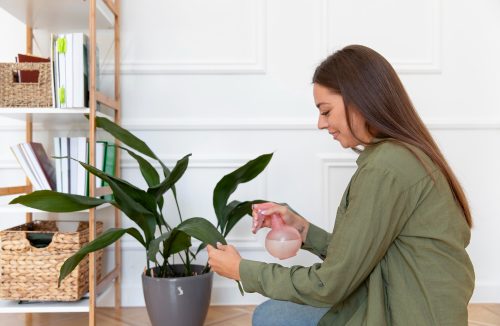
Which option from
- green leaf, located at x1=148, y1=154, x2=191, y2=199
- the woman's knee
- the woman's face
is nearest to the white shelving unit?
green leaf, located at x1=148, y1=154, x2=191, y2=199

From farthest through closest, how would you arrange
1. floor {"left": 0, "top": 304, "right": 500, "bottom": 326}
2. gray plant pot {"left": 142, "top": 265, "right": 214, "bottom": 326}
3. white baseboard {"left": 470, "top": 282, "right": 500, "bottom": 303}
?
1. white baseboard {"left": 470, "top": 282, "right": 500, "bottom": 303}
2. floor {"left": 0, "top": 304, "right": 500, "bottom": 326}
3. gray plant pot {"left": 142, "top": 265, "right": 214, "bottom": 326}

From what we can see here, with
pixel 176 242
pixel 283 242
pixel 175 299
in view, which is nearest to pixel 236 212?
pixel 176 242

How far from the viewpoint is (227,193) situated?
61.4 inches

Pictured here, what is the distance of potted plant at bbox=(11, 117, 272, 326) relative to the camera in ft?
4.37

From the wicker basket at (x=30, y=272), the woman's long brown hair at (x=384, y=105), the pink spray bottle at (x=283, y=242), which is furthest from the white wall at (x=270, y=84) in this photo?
the woman's long brown hair at (x=384, y=105)

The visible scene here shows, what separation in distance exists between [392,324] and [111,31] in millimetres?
1641

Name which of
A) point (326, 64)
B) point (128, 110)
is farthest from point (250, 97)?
point (326, 64)

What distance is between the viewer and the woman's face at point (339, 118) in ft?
3.07

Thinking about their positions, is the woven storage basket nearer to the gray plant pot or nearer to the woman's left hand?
the gray plant pot

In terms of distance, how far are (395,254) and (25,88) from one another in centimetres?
131

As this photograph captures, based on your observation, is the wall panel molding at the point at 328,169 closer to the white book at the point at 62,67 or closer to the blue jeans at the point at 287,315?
the blue jeans at the point at 287,315

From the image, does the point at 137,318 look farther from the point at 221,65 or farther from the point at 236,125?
the point at 221,65

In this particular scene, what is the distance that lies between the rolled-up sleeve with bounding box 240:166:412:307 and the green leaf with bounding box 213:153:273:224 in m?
0.65

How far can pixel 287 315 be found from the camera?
1.11 metres
